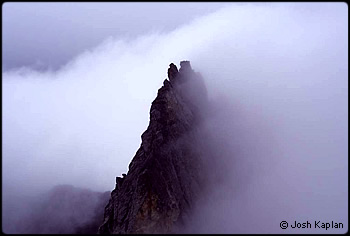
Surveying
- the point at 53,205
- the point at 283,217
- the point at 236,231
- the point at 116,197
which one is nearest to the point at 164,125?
the point at 116,197

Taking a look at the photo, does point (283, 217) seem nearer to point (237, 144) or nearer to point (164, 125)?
point (237, 144)

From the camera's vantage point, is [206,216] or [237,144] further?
[237,144]

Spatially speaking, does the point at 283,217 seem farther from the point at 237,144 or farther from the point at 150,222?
the point at 150,222

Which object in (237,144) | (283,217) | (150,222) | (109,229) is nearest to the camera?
(150,222)

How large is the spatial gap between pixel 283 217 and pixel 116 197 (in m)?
34.2

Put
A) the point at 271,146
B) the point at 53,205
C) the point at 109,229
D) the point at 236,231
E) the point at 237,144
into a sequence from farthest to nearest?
1. the point at 53,205
2. the point at 271,146
3. the point at 237,144
4. the point at 109,229
5. the point at 236,231

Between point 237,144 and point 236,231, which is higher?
point 237,144

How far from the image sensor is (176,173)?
7325 centimetres

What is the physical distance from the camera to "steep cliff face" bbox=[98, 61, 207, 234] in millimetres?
64438

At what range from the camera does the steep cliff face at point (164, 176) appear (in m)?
64.4

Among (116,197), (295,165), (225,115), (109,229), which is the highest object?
(225,115)

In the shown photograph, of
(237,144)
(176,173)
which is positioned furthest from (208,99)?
(176,173)

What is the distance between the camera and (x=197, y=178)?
7712cm

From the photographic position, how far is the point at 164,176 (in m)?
68.8
